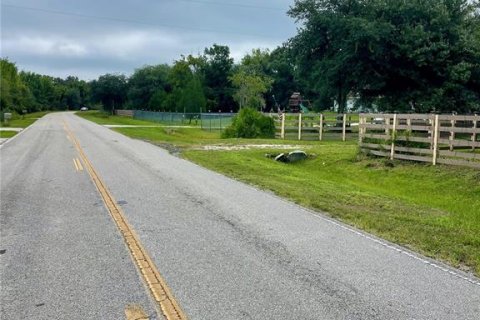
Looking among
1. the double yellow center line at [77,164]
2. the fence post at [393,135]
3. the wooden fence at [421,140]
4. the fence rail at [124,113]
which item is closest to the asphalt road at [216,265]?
the double yellow center line at [77,164]

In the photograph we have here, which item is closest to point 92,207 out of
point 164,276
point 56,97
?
point 164,276

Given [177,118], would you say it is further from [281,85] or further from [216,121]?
[281,85]

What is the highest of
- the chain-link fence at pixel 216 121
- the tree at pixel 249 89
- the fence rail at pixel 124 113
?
the tree at pixel 249 89

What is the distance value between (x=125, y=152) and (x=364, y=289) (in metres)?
16.4

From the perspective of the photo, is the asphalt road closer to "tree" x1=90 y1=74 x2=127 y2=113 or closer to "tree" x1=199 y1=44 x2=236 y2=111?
"tree" x1=199 y1=44 x2=236 y2=111

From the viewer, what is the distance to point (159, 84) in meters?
96.1

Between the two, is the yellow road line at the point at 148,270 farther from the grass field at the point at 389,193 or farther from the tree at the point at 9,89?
the tree at the point at 9,89

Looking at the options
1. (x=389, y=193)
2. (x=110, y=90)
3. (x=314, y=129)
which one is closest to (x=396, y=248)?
(x=389, y=193)

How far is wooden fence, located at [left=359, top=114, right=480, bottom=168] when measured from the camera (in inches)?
541

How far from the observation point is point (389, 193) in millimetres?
12719

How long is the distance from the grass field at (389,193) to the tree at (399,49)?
14.3 metres

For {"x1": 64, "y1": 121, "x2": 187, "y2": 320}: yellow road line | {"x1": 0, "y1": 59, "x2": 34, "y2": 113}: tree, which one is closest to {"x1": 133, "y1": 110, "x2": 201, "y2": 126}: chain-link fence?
{"x1": 0, "y1": 59, "x2": 34, "y2": 113}: tree

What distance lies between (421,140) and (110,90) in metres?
91.4

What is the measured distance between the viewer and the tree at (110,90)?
99375mm
